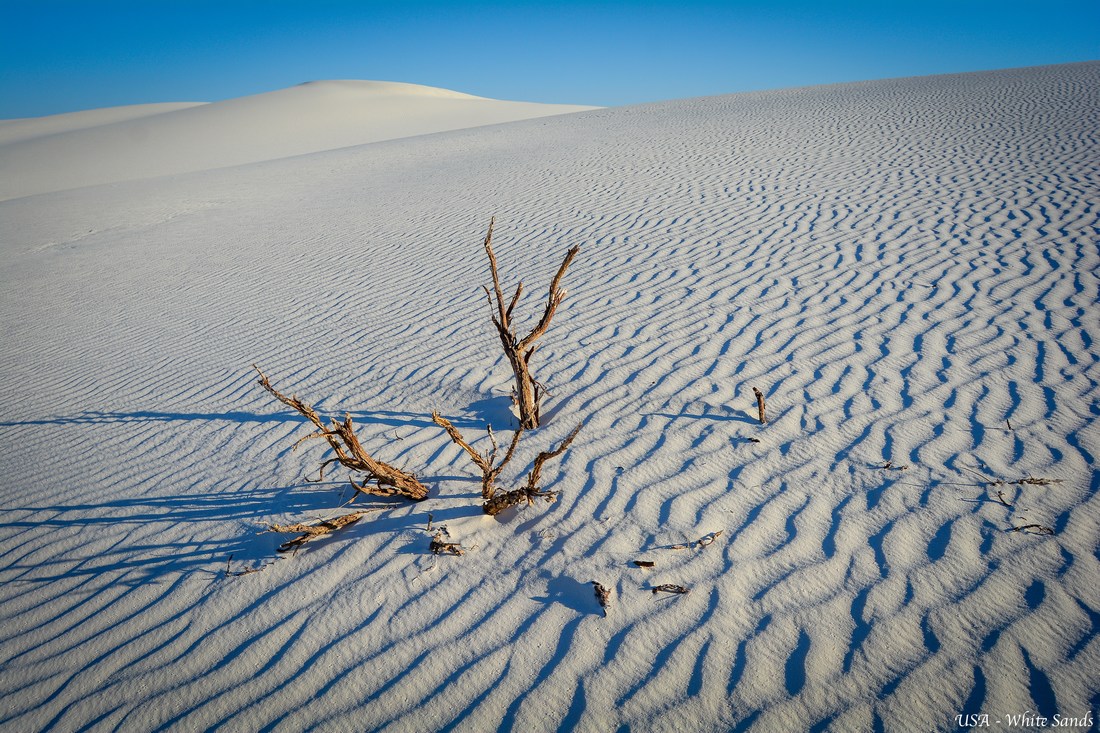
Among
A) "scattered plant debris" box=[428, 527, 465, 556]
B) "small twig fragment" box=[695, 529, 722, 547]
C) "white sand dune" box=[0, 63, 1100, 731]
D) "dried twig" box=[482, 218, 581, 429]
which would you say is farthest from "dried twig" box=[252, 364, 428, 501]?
"small twig fragment" box=[695, 529, 722, 547]

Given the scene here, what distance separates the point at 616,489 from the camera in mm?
2809

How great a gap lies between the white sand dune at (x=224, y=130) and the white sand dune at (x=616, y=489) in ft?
79.7

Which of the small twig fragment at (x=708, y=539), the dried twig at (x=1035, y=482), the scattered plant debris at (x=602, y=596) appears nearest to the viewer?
the scattered plant debris at (x=602, y=596)

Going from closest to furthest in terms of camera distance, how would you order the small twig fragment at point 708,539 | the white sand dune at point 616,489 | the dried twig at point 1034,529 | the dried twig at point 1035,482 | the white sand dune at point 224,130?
1. the white sand dune at point 616,489
2. the dried twig at point 1034,529
3. the small twig fragment at point 708,539
4. the dried twig at point 1035,482
5. the white sand dune at point 224,130

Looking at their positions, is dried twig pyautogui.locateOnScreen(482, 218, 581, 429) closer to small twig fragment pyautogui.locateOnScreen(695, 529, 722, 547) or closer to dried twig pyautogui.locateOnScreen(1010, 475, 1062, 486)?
small twig fragment pyautogui.locateOnScreen(695, 529, 722, 547)

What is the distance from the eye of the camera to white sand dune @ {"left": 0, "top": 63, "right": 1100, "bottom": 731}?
1954mm

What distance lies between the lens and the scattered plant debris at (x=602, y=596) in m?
2.18

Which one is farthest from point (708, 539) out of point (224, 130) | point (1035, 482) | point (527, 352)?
point (224, 130)

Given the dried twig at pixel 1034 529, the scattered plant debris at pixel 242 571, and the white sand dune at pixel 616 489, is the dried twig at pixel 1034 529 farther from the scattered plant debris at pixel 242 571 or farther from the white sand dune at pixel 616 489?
the scattered plant debris at pixel 242 571

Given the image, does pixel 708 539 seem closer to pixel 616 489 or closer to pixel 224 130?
pixel 616 489

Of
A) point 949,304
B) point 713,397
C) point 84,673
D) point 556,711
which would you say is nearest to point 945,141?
point 949,304

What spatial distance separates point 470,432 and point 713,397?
5.31ft

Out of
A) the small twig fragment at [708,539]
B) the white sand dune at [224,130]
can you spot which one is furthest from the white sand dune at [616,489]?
the white sand dune at [224,130]

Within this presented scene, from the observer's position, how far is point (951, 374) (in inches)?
136
